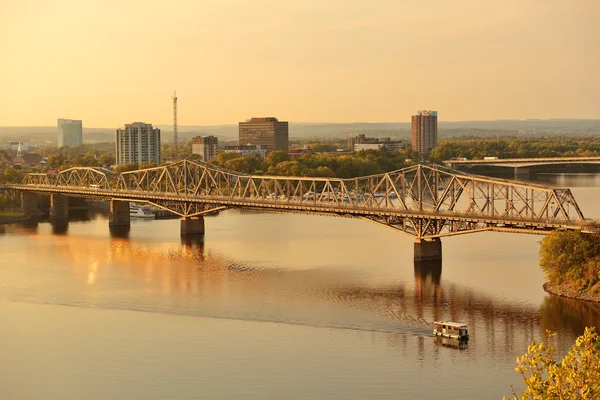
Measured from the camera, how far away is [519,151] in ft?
588

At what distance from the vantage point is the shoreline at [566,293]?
3981cm

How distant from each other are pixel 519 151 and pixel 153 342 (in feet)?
491

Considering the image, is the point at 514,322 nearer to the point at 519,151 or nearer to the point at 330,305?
the point at 330,305

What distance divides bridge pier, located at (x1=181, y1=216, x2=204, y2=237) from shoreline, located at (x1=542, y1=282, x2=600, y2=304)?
91.8ft

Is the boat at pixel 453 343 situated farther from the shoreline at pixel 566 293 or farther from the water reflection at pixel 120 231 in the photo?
the water reflection at pixel 120 231

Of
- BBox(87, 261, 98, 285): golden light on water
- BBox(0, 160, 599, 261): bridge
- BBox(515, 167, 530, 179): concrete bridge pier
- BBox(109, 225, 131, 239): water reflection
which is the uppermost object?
BBox(515, 167, 530, 179): concrete bridge pier

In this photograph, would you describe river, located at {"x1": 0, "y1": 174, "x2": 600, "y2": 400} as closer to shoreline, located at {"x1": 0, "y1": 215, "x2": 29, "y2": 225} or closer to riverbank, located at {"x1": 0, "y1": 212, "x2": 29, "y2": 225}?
shoreline, located at {"x1": 0, "y1": 215, "x2": 29, "y2": 225}

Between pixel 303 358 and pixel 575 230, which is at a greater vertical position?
pixel 575 230

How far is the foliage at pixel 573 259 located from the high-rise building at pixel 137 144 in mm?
129533

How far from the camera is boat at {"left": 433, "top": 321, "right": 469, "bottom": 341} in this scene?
1383 inches

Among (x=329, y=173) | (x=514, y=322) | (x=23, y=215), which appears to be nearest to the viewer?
(x=514, y=322)

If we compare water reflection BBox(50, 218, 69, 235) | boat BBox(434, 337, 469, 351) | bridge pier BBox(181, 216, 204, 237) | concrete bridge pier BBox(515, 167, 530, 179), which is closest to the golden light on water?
bridge pier BBox(181, 216, 204, 237)

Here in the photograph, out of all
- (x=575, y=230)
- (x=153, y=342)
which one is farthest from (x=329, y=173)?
(x=153, y=342)

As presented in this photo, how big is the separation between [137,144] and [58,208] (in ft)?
294
